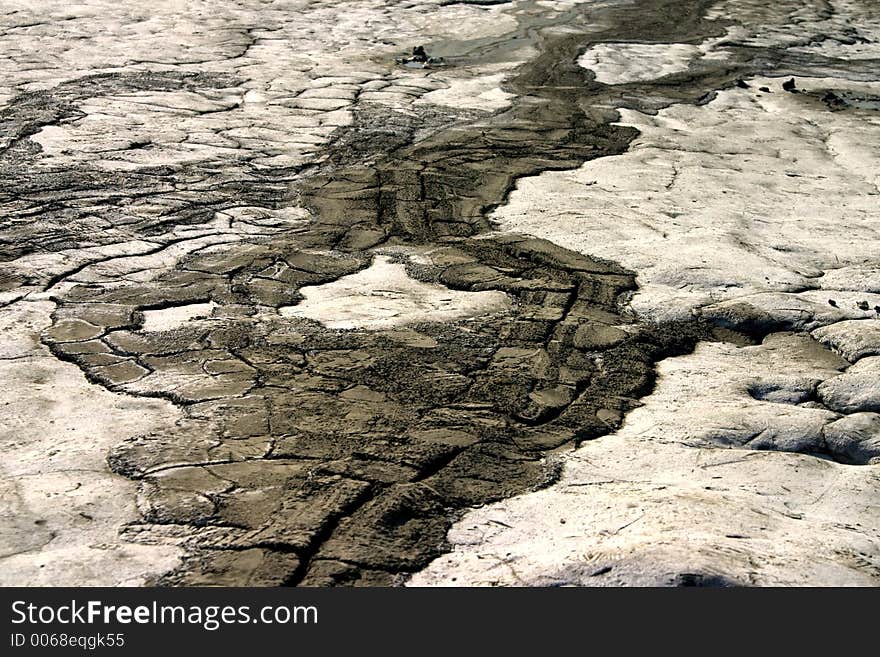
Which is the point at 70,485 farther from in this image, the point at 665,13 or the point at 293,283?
the point at 665,13

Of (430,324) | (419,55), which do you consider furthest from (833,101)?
(430,324)

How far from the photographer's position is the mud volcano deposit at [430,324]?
2.16 m

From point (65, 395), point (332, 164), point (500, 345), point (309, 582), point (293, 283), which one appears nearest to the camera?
point (309, 582)

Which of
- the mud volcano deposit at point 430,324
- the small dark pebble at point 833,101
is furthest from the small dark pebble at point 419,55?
the small dark pebble at point 833,101

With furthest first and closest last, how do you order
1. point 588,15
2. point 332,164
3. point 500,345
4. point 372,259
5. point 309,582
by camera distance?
point 588,15 → point 332,164 → point 372,259 → point 500,345 → point 309,582

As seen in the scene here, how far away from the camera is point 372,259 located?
3.71 meters

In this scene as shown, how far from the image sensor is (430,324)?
3.18 metres

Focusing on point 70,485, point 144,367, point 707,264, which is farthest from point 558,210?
point 70,485

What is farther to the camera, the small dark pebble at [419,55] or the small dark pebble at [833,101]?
the small dark pebble at [419,55]

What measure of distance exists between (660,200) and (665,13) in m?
4.51

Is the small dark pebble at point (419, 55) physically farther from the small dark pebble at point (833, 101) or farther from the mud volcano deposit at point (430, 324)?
the small dark pebble at point (833, 101)

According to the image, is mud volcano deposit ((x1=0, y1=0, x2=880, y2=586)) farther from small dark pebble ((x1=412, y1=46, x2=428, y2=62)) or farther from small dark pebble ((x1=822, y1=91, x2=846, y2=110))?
A: small dark pebble ((x1=412, y1=46, x2=428, y2=62))

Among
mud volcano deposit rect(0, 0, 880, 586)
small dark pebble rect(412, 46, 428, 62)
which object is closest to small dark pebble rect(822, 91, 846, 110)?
mud volcano deposit rect(0, 0, 880, 586)

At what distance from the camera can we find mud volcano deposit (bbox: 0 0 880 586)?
Result: 84.9 inches
